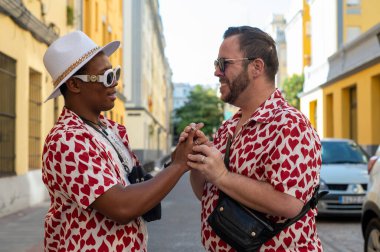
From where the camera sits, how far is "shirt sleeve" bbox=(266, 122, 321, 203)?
2.36 metres

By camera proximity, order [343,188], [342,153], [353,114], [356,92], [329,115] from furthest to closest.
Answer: [329,115]
[353,114]
[356,92]
[342,153]
[343,188]

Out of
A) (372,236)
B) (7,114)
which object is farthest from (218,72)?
(7,114)

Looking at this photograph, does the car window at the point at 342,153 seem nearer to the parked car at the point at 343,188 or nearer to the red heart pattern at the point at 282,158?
the parked car at the point at 343,188

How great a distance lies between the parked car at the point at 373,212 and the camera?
5906 millimetres

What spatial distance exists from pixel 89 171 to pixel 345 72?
24.5 meters

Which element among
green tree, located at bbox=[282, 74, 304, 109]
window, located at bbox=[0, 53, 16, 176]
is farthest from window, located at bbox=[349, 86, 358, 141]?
green tree, located at bbox=[282, 74, 304, 109]

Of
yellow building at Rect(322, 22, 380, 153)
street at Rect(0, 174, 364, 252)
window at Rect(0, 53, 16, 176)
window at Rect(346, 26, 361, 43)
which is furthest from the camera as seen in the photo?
window at Rect(346, 26, 361, 43)

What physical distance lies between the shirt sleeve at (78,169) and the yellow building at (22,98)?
966 centimetres

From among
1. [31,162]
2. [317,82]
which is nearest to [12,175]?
[31,162]

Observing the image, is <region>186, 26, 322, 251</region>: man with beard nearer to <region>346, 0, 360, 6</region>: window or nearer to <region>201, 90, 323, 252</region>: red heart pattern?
<region>201, 90, 323, 252</region>: red heart pattern

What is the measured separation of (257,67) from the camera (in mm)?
2625

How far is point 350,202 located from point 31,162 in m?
8.28

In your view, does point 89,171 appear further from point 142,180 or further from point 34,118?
point 34,118

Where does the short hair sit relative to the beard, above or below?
above
